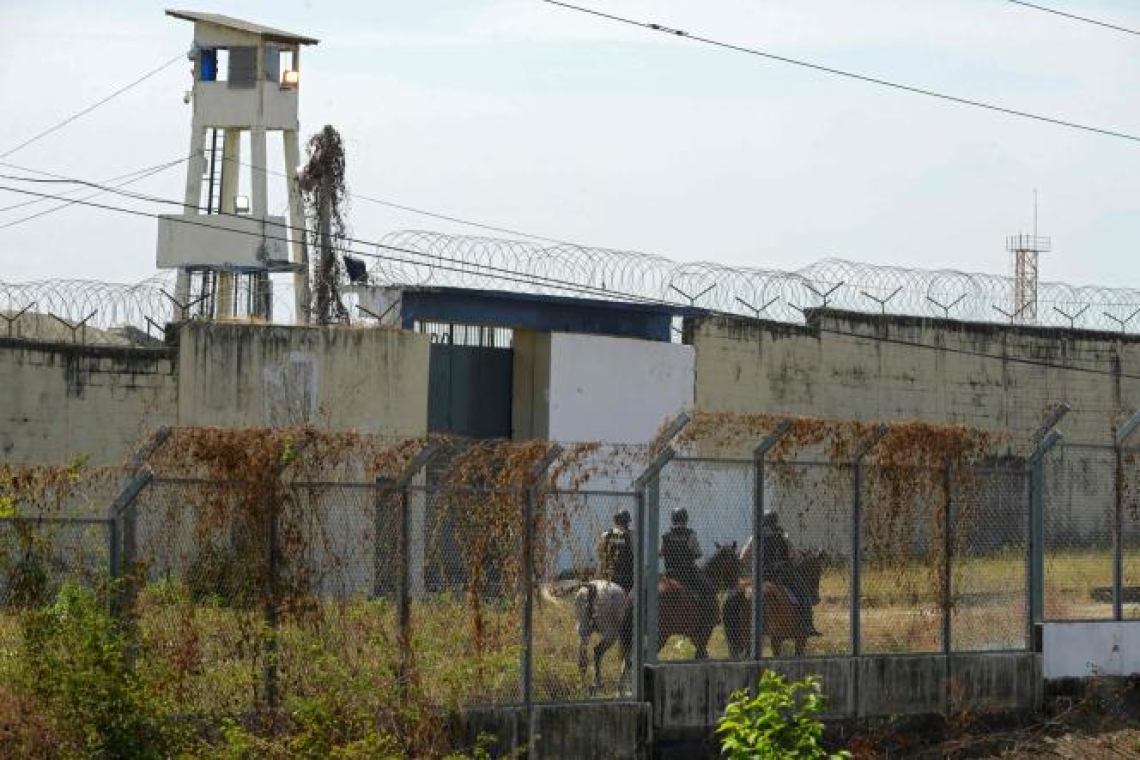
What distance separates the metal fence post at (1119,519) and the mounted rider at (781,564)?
3348 mm

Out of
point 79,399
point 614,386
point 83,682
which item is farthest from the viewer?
point 614,386

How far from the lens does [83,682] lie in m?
11.5

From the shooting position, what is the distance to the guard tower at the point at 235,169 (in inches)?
1033

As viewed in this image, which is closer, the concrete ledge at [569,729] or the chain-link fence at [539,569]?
the chain-link fence at [539,569]

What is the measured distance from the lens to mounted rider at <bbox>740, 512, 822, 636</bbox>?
15156 millimetres

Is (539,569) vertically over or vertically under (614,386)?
under

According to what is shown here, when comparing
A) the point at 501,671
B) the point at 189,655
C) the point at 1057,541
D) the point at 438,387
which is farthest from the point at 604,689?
the point at 438,387

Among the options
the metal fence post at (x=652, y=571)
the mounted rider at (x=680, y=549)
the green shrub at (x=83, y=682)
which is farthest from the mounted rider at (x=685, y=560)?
the green shrub at (x=83, y=682)

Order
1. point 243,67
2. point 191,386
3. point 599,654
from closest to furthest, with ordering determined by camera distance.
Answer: point 599,654 → point 191,386 → point 243,67

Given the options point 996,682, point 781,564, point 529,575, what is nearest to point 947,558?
point 996,682

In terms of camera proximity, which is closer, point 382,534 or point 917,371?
point 382,534

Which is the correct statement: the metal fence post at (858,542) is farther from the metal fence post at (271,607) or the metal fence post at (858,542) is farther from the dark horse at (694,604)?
the metal fence post at (271,607)

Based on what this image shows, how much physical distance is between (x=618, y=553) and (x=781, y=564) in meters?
1.78

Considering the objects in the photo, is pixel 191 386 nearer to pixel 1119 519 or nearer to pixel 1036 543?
pixel 1036 543
